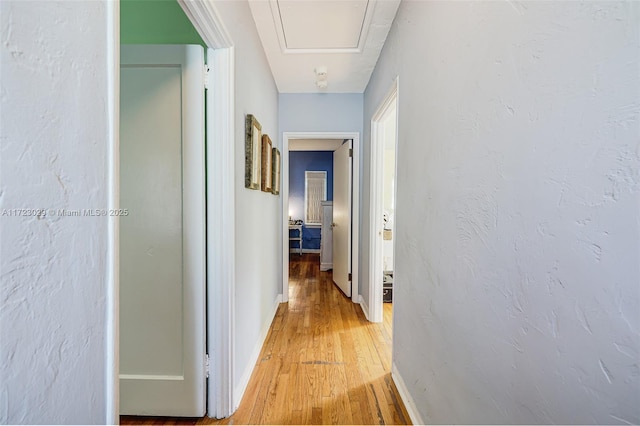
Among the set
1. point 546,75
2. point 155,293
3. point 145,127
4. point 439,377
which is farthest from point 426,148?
point 155,293

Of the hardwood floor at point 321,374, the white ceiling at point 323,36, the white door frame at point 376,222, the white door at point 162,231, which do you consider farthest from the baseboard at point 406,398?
the white ceiling at point 323,36

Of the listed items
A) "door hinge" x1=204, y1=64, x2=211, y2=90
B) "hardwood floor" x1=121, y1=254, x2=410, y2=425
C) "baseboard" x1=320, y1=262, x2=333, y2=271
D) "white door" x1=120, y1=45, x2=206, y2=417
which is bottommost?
"hardwood floor" x1=121, y1=254, x2=410, y2=425

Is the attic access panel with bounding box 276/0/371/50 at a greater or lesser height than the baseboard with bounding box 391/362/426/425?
greater

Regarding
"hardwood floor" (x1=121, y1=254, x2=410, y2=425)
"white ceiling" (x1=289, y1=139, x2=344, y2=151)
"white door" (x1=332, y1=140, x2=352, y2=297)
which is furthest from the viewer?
"white ceiling" (x1=289, y1=139, x2=344, y2=151)

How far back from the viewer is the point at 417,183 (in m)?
1.45

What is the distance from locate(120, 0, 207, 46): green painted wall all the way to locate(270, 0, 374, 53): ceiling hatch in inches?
24.0

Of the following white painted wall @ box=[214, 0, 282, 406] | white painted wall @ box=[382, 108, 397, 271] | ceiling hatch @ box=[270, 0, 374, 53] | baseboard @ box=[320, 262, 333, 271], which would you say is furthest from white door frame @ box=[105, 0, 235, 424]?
baseboard @ box=[320, 262, 333, 271]

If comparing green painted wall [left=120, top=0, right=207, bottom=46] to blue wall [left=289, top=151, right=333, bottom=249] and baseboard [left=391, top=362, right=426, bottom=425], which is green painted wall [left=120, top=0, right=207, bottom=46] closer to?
baseboard [left=391, top=362, right=426, bottom=425]

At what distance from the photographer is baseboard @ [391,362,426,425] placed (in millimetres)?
1391

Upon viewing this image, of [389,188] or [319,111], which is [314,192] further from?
[319,111]

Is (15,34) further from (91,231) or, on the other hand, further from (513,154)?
(513,154)

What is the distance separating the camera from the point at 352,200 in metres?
3.32

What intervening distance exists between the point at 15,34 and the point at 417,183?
56.7 inches

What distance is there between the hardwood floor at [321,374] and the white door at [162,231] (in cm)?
24
